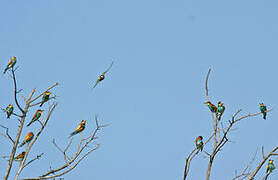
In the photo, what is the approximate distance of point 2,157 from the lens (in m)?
6.24

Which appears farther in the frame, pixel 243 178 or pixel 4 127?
pixel 4 127

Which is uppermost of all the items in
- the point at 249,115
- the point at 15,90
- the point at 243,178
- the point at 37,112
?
the point at 37,112

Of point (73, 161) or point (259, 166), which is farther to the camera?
point (73, 161)

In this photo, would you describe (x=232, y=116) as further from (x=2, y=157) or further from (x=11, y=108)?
(x=11, y=108)

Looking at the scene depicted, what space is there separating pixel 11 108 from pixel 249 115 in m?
5.74

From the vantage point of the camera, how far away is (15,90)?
6270 mm

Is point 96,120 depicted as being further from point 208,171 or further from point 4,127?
point 208,171

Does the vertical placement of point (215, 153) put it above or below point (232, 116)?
below

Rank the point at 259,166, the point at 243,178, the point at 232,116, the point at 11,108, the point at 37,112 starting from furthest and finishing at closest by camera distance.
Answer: the point at 11,108
the point at 37,112
the point at 232,116
the point at 243,178
the point at 259,166

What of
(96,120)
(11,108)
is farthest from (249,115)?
(11,108)

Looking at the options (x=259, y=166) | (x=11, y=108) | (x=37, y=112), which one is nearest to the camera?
(x=259, y=166)

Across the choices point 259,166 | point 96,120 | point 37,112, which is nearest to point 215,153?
point 259,166

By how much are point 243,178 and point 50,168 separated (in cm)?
250

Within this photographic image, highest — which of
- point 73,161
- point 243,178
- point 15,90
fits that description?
point 15,90
